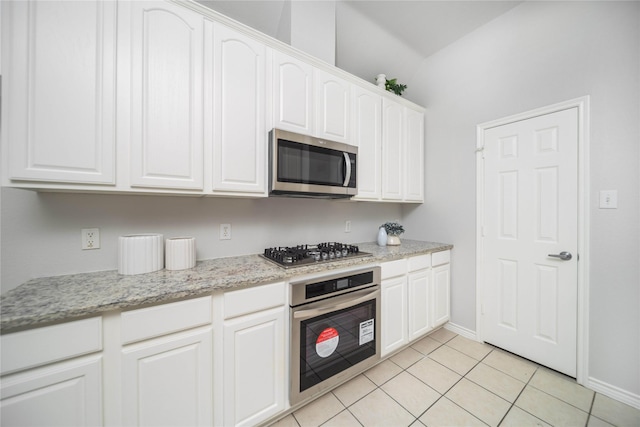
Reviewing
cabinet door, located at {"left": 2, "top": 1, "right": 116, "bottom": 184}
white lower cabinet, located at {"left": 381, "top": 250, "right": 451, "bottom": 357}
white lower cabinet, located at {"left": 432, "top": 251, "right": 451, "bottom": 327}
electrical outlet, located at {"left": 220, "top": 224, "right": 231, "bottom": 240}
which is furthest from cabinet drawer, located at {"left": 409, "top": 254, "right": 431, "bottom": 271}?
cabinet door, located at {"left": 2, "top": 1, "right": 116, "bottom": 184}

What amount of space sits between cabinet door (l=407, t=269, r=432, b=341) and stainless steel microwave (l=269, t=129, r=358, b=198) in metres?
1.03

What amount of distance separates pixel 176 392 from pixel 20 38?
172cm

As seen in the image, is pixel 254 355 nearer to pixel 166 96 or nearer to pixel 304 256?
pixel 304 256

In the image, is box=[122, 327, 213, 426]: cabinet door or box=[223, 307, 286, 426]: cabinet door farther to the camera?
box=[223, 307, 286, 426]: cabinet door

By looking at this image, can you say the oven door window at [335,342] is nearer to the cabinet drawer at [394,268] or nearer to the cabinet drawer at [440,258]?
the cabinet drawer at [394,268]

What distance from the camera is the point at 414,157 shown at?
102 inches

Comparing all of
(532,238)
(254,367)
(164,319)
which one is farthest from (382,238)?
(164,319)

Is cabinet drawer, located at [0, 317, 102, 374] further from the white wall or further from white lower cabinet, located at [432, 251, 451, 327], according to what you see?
the white wall

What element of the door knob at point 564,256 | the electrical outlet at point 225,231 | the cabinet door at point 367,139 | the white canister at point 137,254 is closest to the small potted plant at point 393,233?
the cabinet door at point 367,139

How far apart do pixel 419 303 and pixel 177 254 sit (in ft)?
6.82

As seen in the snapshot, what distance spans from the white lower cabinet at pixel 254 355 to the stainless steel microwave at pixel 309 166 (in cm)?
70

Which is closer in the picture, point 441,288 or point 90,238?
point 90,238

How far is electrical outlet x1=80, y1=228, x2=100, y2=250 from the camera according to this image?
4.32ft

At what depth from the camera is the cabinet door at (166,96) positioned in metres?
1.20
